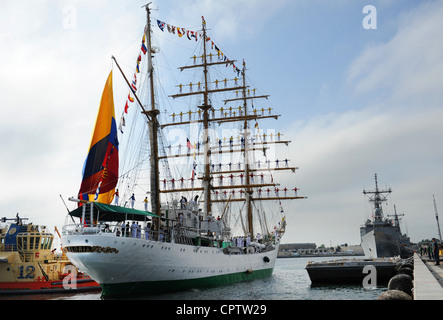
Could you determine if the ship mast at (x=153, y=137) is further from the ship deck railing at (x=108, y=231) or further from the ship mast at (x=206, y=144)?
the ship mast at (x=206, y=144)

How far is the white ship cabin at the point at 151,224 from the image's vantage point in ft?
75.9

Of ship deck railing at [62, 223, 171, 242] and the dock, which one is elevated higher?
ship deck railing at [62, 223, 171, 242]

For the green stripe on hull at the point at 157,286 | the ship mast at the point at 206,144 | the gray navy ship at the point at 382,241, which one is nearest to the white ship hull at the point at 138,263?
the green stripe on hull at the point at 157,286

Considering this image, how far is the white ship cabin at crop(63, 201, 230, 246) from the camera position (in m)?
23.1

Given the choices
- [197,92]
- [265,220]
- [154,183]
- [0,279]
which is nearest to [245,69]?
[197,92]

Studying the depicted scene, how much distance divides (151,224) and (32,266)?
11612 mm

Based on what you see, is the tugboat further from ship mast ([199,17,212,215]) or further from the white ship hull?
ship mast ([199,17,212,215])

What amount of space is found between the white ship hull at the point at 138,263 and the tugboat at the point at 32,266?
28.2 feet

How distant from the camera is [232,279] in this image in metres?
35.9

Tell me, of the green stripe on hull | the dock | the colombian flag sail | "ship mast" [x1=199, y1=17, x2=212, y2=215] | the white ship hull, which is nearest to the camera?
the white ship hull

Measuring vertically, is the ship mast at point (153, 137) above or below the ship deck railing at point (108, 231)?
above

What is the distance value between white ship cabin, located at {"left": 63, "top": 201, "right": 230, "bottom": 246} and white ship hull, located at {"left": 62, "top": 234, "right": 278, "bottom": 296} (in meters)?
0.72

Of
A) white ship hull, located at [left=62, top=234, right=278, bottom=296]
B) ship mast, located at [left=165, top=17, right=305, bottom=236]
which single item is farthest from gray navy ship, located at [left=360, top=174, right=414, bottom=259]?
white ship hull, located at [left=62, top=234, right=278, bottom=296]
